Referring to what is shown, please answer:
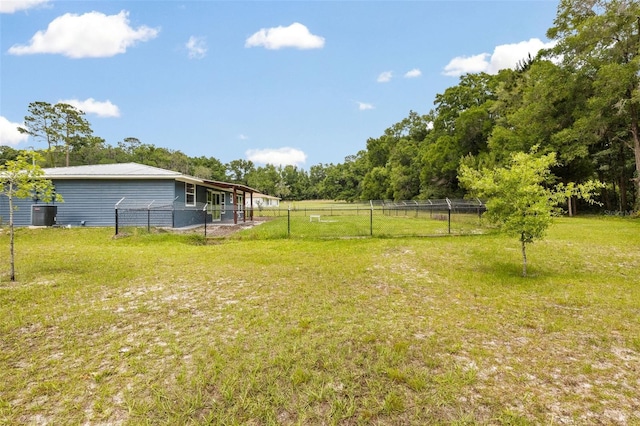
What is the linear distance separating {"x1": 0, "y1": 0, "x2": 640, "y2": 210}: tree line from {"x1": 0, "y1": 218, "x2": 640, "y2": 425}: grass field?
142 inches

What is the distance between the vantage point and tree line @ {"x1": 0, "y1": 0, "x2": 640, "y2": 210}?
19.0 meters

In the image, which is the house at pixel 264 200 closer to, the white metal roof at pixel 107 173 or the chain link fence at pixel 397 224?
the chain link fence at pixel 397 224

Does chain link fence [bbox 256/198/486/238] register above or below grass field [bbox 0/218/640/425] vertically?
above

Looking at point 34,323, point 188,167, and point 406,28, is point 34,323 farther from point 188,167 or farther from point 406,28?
point 188,167

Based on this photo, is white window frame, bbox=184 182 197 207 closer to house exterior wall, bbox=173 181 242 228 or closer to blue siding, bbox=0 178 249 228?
house exterior wall, bbox=173 181 242 228

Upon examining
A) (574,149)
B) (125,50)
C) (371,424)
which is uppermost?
(125,50)

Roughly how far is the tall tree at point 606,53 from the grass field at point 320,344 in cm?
1708

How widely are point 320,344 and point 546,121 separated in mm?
27126

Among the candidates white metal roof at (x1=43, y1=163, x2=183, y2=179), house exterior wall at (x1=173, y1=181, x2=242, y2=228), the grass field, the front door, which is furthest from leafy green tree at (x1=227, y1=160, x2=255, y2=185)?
the grass field

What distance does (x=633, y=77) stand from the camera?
1780 cm

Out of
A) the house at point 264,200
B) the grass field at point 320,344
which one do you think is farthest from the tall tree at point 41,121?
the grass field at point 320,344

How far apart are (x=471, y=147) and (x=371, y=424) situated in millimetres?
35412

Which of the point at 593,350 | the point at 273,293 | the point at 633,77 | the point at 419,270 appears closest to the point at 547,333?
the point at 593,350

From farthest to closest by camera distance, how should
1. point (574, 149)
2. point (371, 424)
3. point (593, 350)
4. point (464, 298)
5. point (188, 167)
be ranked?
1. point (188, 167)
2. point (574, 149)
3. point (464, 298)
4. point (593, 350)
5. point (371, 424)
